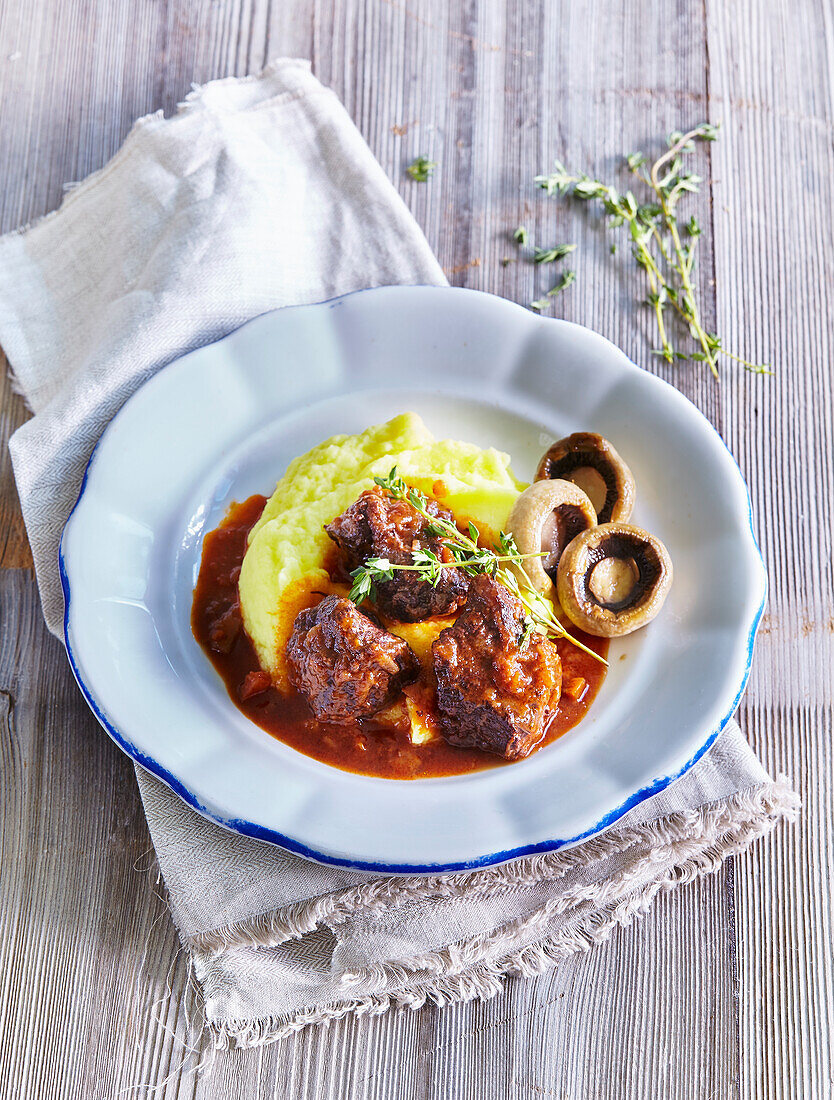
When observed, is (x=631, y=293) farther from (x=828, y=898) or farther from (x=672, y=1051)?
(x=672, y=1051)

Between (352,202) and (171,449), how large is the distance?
1.96m

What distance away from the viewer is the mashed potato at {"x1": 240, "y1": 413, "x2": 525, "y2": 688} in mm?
4516

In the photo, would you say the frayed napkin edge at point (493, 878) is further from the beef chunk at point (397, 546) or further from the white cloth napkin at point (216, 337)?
the beef chunk at point (397, 546)

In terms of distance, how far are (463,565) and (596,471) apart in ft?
3.35

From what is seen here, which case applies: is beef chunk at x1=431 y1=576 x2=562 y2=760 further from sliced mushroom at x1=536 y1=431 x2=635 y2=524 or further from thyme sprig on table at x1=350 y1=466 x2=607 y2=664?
sliced mushroom at x1=536 y1=431 x2=635 y2=524

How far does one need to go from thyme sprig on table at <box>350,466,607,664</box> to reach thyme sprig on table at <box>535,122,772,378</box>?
2.07 metres

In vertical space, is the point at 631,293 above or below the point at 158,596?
above

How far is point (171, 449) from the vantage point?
4.91m

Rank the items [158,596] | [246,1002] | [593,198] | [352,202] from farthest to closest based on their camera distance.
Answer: [593,198], [352,202], [158,596], [246,1002]

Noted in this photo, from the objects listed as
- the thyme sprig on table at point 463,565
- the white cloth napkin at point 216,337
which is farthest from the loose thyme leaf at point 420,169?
the thyme sprig on table at point 463,565

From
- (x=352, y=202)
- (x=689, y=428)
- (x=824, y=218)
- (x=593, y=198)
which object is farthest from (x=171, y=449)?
(x=824, y=218)

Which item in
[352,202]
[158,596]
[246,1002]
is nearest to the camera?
[246,1002]

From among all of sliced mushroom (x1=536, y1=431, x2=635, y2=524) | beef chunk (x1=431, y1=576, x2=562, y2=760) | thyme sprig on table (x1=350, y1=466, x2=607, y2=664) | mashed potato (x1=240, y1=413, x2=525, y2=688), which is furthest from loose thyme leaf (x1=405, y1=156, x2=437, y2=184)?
beef chunk (x1=431, y1=576, x2=562, y2=760)

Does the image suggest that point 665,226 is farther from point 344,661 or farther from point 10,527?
point 10,527
